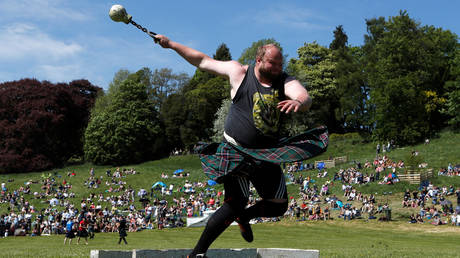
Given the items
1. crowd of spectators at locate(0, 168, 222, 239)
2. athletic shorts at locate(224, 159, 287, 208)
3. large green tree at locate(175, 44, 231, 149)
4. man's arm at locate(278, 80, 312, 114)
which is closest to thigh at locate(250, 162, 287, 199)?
athletic shorts at locate(224, 159, 287, 208)

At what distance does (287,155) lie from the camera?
4.27m

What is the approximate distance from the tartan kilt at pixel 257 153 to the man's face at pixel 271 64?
24.6 inches

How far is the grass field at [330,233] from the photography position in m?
13.8

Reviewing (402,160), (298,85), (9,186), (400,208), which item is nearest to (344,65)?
(402,160)

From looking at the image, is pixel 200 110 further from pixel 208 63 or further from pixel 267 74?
pixel 267 74

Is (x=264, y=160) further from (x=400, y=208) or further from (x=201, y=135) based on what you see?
(x=201, y=135)

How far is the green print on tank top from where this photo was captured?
14.2ft

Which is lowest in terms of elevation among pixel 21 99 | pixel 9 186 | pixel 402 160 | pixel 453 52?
pixel 9 186

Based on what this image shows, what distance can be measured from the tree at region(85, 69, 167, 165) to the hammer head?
187ft

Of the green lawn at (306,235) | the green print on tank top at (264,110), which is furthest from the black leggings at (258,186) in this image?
the green lawn at (306,235)

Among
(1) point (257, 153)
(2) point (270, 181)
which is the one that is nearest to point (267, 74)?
(1) point (257, 153)

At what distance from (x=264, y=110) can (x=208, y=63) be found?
0.74m

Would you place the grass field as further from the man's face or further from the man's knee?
the man's face

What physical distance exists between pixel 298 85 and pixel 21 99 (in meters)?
70.5
